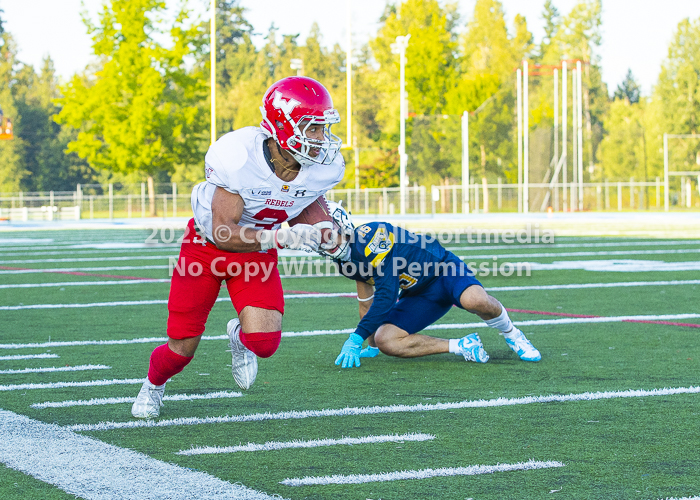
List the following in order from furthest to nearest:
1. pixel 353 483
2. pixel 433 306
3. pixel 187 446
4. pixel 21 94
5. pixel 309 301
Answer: pixel 21 94, pixel 309 301, pixel 433 306, pixel 187 446, pixel 353 483

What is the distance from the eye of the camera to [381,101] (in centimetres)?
5419

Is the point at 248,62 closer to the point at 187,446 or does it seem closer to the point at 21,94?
the point at 21,94

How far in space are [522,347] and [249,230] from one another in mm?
2014

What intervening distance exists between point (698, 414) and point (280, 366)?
89.9 inches

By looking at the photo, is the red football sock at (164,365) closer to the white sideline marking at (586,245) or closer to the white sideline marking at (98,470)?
the white sideline marking at (98,470)

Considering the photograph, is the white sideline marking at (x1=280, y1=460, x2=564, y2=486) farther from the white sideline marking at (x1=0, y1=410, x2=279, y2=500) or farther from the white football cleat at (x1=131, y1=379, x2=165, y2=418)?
the white football cleat at (x1=131, y1=379, x2=165, y2=418)

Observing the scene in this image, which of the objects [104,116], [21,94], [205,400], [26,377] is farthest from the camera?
[21,94]

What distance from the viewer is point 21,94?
2603 inches

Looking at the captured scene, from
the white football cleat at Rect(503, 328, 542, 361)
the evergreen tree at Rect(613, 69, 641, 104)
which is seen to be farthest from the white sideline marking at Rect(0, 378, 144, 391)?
the evergreen tree at Rect(613, 69, 641, 104)

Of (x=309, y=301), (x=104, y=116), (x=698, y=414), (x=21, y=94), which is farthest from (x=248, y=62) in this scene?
(x=698, y=414)

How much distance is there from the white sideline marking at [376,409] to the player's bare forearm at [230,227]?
29.4 inches

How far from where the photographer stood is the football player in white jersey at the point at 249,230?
4.04 metres

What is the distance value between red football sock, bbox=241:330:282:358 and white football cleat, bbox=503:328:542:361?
1745 millimetres

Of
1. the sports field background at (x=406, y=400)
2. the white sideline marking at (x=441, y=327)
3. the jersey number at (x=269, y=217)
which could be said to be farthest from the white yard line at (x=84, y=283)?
the jersey number at (x=269, y=217)
